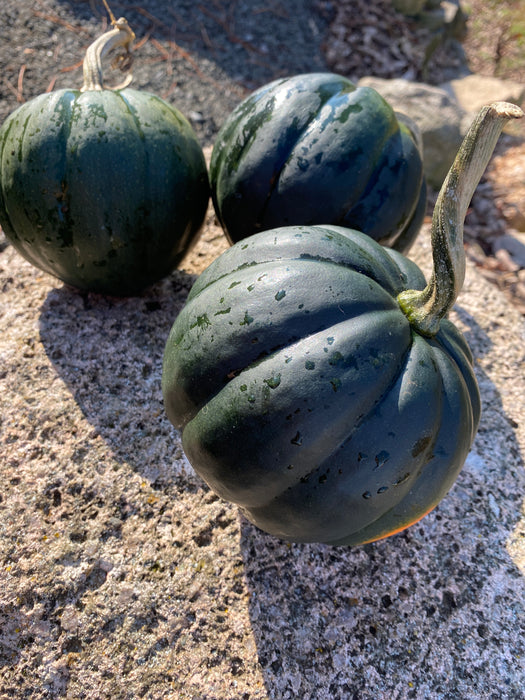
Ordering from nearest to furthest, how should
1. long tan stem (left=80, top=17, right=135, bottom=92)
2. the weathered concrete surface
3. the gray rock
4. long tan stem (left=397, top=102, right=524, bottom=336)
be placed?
long tan stem (left=397, top=102, right=524, bottom=336), the weathered concrete surface, long tan stem (left=80, top=17, right=135, bottom=92), the gray rock

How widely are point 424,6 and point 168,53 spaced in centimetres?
413

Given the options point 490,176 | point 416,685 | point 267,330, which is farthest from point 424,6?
point 416,685

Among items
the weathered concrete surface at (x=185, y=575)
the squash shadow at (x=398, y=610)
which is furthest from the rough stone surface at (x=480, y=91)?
the squash shadow at (x=398, y=610)

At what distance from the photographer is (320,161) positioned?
8.04 ft

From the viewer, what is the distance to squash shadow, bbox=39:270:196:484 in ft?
8.47

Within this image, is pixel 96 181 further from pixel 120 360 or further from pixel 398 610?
pixel 398 610

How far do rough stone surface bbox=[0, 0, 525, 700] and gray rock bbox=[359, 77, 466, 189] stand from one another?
351 centimetres

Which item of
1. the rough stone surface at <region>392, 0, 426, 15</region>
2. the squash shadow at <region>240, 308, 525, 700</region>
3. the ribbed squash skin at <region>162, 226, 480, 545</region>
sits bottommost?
the squash shadow at <region>240, 308, 525, 700</region>

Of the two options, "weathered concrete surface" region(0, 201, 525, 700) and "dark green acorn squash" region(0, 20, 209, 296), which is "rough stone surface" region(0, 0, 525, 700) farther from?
"dark green acorn squash" region(0, 20, 209, 296)

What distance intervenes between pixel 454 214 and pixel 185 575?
1.72 metres

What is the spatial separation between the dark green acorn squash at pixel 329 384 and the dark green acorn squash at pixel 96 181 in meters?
0.80

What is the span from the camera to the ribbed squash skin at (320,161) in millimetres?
2467

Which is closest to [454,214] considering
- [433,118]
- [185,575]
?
[185,575]

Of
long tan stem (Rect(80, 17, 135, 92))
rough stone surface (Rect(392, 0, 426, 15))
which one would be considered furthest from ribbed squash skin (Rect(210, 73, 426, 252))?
rough stone surface (Rect(392, 0, 426, 15))
